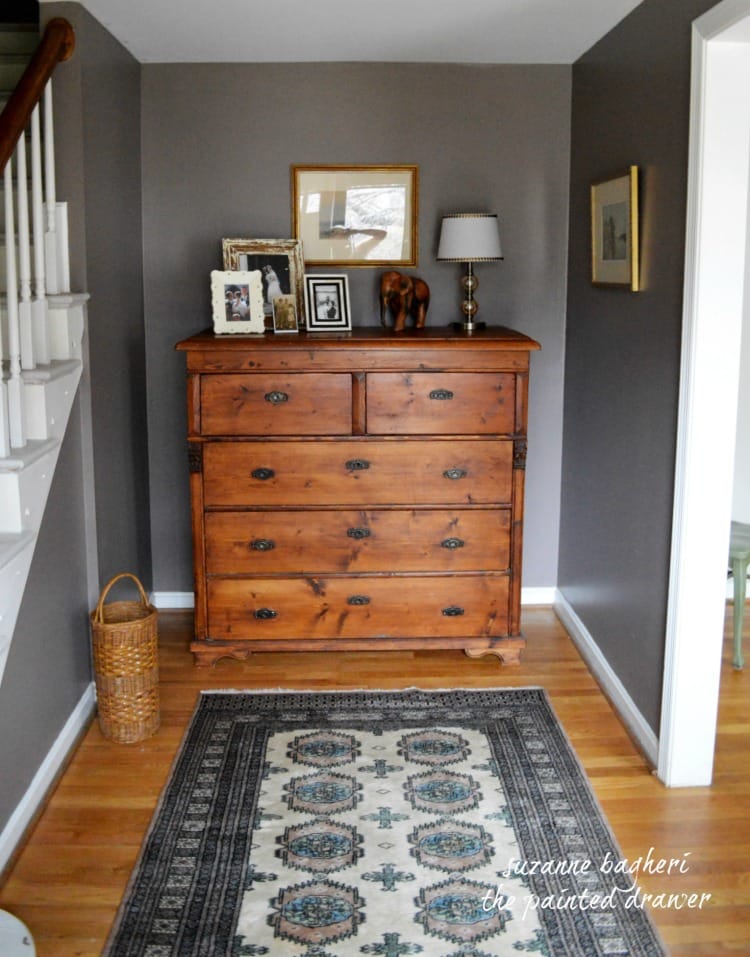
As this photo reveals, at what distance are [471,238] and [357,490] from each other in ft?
3.51

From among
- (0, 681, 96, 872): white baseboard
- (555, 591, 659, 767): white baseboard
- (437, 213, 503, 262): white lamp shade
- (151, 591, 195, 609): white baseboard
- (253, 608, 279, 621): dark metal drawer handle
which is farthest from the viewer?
(151, 591, 195, 609): white baseboard

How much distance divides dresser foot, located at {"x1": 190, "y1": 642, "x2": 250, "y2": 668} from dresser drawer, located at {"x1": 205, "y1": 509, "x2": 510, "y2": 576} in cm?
29

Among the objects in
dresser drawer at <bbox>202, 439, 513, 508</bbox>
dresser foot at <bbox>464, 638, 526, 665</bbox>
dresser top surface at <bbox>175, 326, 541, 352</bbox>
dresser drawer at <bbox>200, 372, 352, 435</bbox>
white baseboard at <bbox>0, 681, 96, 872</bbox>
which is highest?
dresser top surface at <bbox>175, 326, 541, 352</bbox>

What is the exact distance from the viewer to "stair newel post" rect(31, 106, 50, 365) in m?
2.85

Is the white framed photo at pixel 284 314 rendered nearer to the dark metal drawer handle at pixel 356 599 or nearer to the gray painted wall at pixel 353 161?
the gray painted wall at pixel 353 161

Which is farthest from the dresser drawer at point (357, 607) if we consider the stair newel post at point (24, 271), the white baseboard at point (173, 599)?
the stair newel post at point (24, 271)

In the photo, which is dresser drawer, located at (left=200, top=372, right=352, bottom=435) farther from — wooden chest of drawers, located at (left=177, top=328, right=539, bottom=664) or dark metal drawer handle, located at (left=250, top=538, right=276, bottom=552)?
dark metal drawer handle, located at (left=250, top=538, right=276, bottom=552)

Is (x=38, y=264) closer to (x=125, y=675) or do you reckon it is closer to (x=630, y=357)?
(x=125, y=675)

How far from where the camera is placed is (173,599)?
449 centimetres

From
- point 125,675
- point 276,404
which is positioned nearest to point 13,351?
point 125,675

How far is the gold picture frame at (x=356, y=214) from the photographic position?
13.7 ft

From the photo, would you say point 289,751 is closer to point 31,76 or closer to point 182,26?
point 31,76

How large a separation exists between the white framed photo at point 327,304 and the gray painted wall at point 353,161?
23cm

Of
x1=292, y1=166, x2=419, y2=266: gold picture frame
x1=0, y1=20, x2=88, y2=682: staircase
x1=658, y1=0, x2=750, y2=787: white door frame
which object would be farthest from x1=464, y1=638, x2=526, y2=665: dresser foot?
x1=0, y1=20, x2=88, y2=682: staircase
